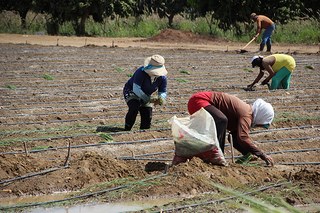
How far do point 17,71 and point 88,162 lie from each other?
25.3 feet

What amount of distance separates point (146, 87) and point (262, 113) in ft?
6.89

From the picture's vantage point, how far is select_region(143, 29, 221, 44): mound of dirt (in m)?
23.6

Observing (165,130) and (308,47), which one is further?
(308,47)

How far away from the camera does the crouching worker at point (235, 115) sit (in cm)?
569

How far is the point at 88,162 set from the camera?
5.77 meters

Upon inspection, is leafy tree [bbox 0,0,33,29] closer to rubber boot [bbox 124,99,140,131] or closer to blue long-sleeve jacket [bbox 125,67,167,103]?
rubber boot [bbox 124,99,140,131]

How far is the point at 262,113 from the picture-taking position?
5695mm

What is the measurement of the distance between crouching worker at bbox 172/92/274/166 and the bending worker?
5.01 meters

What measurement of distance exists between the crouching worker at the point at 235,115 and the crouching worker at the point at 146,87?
1539mm

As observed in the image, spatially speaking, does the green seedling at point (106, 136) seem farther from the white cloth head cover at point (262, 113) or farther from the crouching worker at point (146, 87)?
the white cloth head cover at point (262, 113)

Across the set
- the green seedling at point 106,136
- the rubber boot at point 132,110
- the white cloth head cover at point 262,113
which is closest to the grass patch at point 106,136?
the green seedling at point 106,136

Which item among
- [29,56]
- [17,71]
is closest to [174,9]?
[29,56]

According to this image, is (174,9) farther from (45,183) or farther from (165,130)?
(45,183)

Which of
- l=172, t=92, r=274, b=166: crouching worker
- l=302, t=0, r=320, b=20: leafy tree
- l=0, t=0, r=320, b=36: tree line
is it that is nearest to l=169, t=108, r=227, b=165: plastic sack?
l=172, t=92, r=274, b=166: crouching worker
